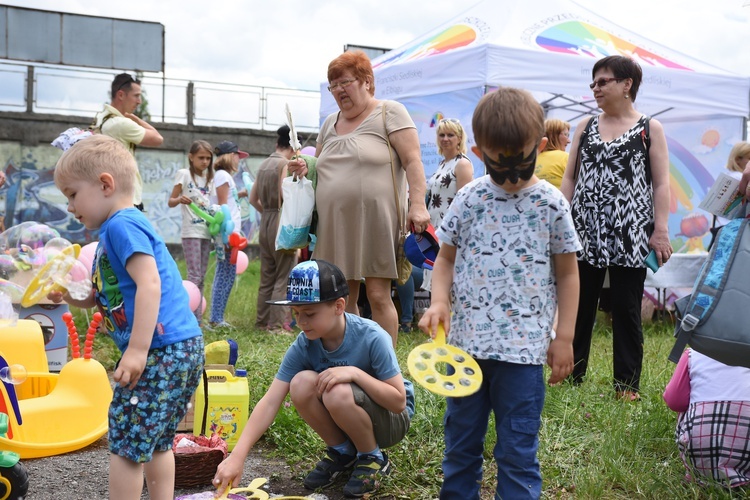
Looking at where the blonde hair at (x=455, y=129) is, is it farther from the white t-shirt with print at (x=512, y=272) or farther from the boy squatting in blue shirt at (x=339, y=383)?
the white t-shirt with print at (x=512, y=272)

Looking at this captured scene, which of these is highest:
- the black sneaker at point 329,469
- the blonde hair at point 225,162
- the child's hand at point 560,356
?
the blonde hair at point 225,162

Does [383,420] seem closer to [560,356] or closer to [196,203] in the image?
[560,356]

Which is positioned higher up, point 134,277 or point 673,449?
point 134,277

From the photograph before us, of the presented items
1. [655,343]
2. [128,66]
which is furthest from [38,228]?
[128,66]

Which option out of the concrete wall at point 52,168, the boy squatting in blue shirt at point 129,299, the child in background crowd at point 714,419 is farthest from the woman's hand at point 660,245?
the concrete wall at point 52,168

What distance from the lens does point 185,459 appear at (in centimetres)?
297

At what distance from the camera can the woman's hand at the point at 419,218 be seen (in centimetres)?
374

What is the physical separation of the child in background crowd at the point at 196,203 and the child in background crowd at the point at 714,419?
4.69 m

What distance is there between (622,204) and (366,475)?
1980 millimetres

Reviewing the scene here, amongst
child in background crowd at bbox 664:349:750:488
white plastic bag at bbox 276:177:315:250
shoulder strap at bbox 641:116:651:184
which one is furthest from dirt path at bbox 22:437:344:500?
shoulder strap at bbox 641:116:651:184

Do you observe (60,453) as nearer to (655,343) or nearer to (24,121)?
(655,343)

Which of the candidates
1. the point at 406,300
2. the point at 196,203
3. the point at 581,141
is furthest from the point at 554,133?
the point at 196,203

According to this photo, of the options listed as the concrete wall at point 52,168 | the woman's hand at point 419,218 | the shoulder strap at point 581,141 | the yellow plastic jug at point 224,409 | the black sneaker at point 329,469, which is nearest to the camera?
the black sneaker at point 329,469

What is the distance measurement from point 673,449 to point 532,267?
133 cm
